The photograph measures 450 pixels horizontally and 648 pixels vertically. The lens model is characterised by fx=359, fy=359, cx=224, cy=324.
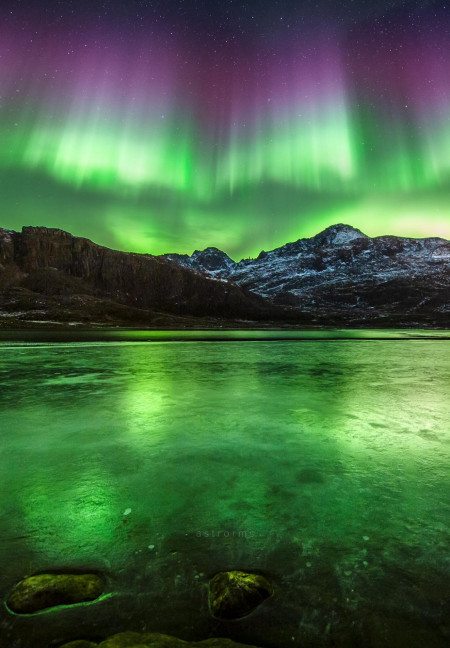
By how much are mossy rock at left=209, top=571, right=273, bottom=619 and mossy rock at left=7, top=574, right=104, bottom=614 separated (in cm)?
124

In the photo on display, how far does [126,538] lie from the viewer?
486cm

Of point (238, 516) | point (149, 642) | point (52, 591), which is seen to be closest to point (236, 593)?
point (149, 642)

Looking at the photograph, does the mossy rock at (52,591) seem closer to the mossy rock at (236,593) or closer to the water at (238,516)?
the water at (238,516)

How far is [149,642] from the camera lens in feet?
10.1

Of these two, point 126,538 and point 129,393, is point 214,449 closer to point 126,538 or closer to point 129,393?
point 126,538

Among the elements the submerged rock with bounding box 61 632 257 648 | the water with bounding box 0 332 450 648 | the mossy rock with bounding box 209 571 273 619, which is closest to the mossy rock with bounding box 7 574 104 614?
the water with bounding box 0 332 450 648

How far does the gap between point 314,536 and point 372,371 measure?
68.0ft

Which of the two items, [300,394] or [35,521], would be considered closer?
[35,521]

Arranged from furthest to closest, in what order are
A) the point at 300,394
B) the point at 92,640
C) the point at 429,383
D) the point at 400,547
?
the point at 429,383 → the point at 300,394 → the point at 400,547 → the point at 92,640

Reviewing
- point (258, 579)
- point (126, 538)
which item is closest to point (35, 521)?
point (126, 538)

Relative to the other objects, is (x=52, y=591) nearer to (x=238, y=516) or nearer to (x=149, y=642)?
(x=149, y=642)

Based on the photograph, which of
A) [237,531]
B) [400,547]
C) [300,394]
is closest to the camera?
[400,547]

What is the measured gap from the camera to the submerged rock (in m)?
3.04

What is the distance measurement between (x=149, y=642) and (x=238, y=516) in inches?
100
